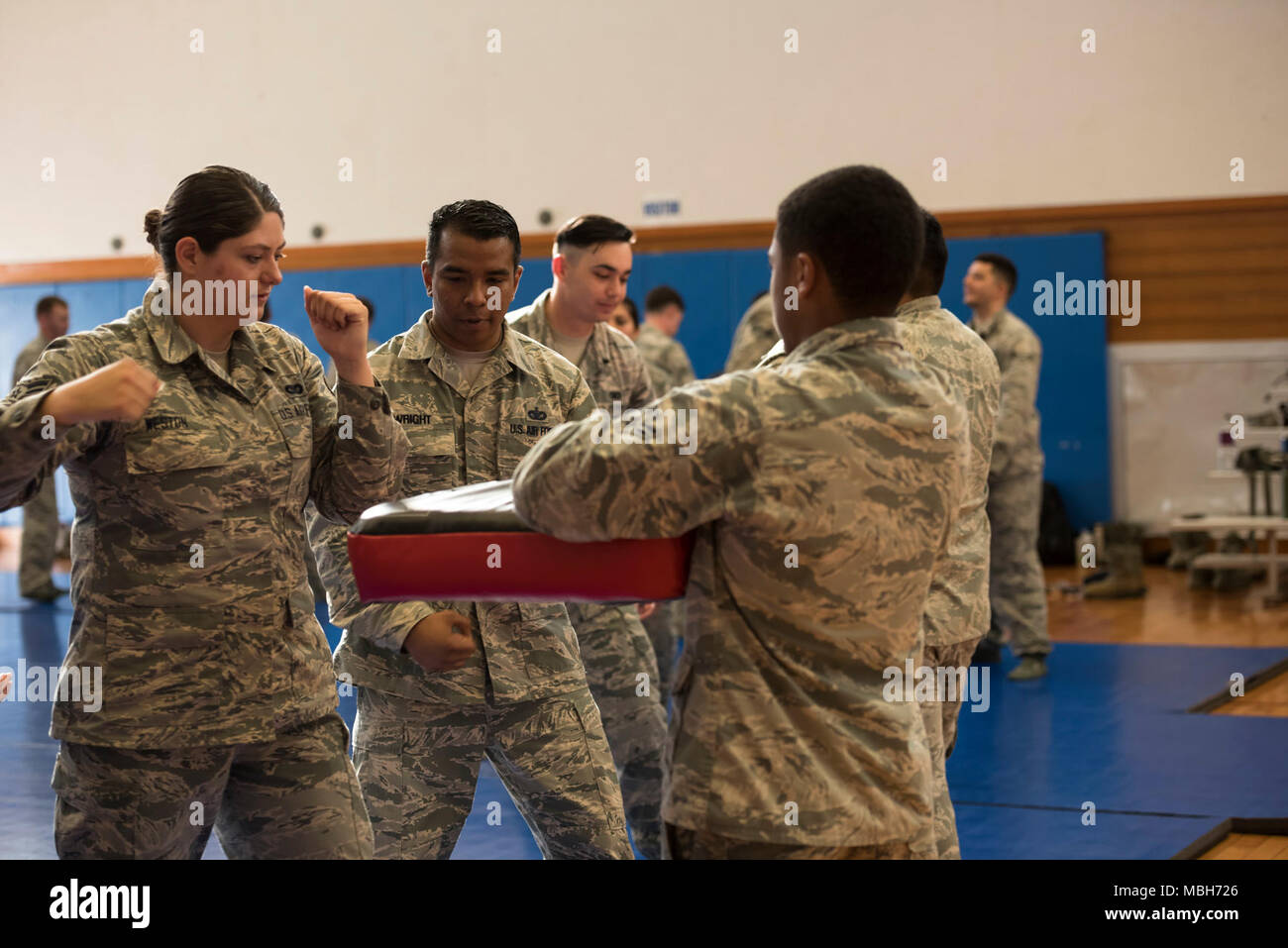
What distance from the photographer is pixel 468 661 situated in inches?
107

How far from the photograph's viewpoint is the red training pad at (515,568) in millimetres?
1763

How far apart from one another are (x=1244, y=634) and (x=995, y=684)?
75.9 inches

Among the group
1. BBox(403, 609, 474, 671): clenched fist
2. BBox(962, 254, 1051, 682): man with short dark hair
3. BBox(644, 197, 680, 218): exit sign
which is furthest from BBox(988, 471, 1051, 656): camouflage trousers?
BBox(644, 197, 680, 218): exit sign

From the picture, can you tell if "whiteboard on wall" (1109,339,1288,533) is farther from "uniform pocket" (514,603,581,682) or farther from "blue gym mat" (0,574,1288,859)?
"uniform pocket" (514,603,581,682)

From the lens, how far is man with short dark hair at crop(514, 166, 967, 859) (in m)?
1.67

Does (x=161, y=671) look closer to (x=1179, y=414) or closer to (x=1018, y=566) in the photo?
(x=1018, y=566)

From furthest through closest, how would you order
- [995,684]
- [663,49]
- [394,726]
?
[663,49] → [995,684] → [394,726]

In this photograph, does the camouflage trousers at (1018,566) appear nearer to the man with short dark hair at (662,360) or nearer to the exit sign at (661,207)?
the man with short dark hair at (662,360)

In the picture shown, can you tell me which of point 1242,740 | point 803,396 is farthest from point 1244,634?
point 803,396

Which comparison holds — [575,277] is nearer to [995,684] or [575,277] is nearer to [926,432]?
[926,432]

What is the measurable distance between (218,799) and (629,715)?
60.8 inches

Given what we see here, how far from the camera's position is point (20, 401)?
2020 mm

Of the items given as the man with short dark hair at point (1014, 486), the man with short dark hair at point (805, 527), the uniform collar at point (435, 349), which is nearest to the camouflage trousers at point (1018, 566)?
the man with short dark hair at point (1014, 486)

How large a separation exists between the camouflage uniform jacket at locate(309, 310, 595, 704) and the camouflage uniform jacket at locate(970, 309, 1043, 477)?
4.28 metres
